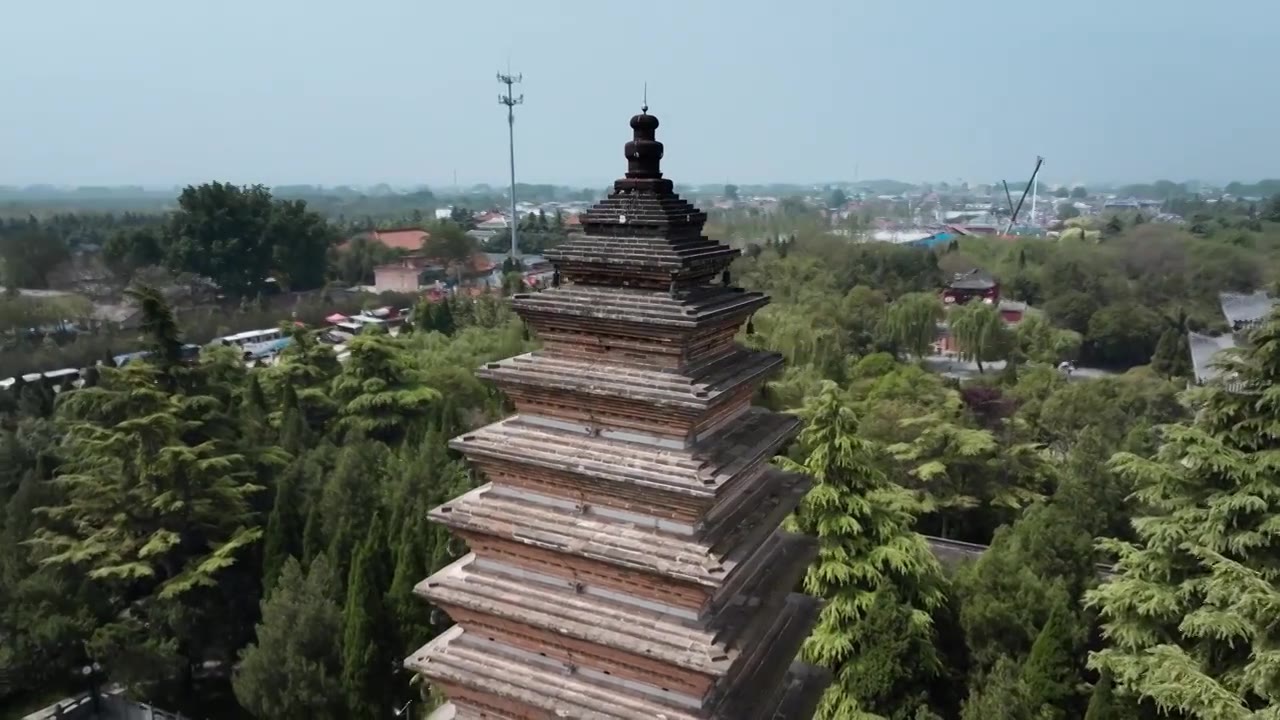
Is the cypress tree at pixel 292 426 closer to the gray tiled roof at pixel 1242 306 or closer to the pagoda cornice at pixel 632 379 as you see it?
the pagoda cornice at pixel 632 379

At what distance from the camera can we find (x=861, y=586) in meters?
16.8

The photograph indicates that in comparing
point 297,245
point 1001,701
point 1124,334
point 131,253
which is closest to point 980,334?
point 1124,334

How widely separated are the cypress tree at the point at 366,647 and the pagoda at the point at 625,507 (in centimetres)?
740

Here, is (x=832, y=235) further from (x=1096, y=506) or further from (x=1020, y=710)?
(x=1020, y=710)

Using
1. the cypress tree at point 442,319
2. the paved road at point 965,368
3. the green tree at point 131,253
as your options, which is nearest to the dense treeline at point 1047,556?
the paved road at point 965,368

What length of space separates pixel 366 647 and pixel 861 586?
10.1 meters

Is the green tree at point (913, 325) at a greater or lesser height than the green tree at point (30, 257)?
lesser

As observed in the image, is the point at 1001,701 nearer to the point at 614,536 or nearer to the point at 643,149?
the point at 614,536

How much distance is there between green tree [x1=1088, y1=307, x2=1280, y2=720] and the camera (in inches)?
504

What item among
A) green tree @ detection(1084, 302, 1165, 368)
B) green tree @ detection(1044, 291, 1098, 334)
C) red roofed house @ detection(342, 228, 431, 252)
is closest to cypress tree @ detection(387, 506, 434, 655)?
green tree @ detection(1084, 302, 1165, 368)

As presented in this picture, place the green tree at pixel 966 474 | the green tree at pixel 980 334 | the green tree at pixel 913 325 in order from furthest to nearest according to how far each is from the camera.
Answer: the green tree at pixel 913 325, the green tree at pixel 980 334, the green tree at pixel 966 474

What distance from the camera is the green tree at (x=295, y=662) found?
15.8m

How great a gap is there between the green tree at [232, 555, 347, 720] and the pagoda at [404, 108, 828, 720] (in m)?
7.83

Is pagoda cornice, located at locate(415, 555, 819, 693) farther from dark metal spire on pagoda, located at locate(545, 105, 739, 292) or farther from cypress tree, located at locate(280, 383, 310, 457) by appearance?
cypress tree, located at locate(280, 383, 310, 457)
